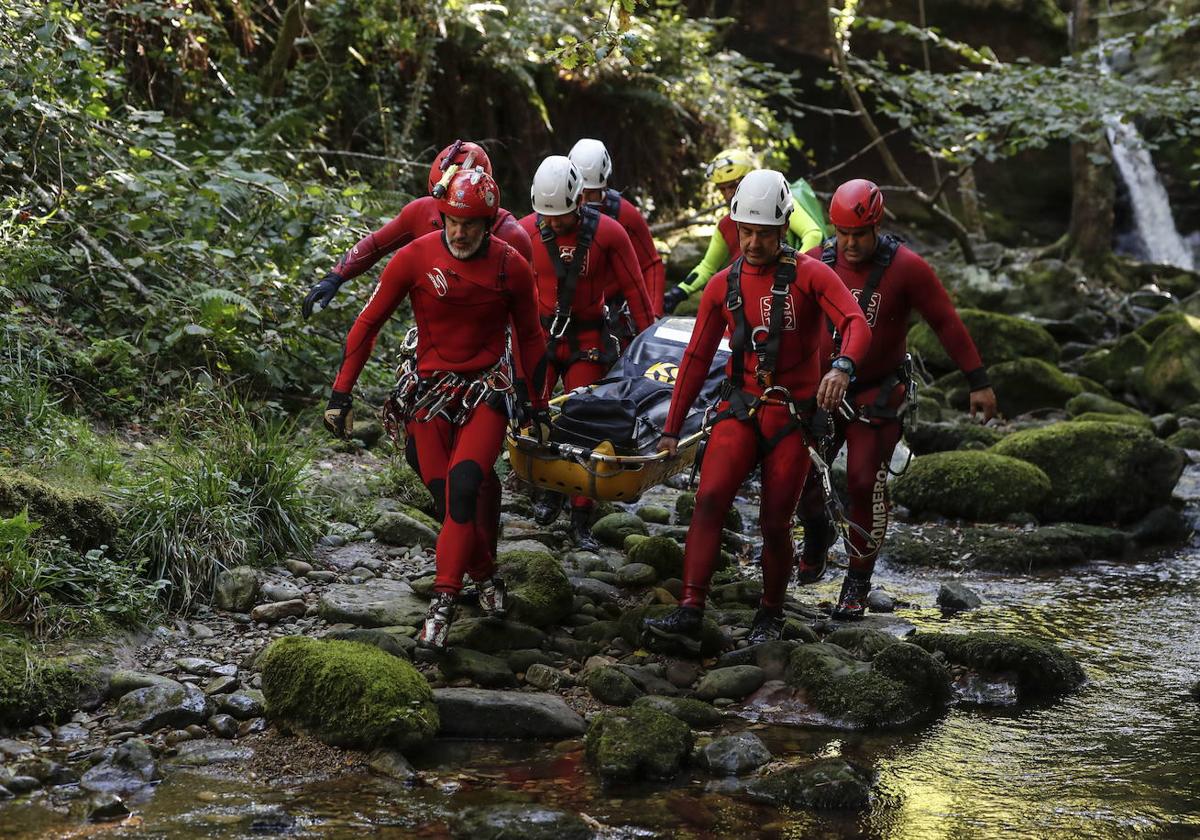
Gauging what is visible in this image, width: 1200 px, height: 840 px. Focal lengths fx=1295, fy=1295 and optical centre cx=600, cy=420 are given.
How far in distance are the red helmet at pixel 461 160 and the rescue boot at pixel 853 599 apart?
3.23 meters

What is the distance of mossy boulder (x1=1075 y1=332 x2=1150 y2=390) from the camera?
52.8ft

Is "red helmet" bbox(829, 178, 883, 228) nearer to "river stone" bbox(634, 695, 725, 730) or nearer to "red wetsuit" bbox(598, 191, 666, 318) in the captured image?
"red wetsuit" bbox(598, 191, 666, 318)

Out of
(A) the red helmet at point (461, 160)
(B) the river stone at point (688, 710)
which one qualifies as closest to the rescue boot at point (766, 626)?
(B) the river stone at point (688, 710)

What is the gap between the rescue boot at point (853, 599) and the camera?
7.64 meters

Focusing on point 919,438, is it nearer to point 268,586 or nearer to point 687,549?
point 687,549

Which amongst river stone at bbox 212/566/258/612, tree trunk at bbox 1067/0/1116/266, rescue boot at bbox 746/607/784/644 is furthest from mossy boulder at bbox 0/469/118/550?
tree trunk at bbox 1067/0/1116/266

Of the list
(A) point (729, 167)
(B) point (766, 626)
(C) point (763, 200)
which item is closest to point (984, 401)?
(B) point (766, 626)

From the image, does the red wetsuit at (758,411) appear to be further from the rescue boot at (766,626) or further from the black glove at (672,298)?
the black glove at (672,298)

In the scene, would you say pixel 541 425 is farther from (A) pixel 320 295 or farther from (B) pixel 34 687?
(B) pixel 34 687

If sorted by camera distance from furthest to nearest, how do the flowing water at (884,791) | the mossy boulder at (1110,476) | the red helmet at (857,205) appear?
1. the mossy boulder at (1110,476)
2. the red helmet at (857,205)
3. the flowing water at (884,791)

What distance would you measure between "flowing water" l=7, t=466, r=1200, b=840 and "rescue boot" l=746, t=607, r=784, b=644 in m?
0.97

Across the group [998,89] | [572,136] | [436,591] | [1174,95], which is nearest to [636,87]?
[572,136]

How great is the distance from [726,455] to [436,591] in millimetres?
1607

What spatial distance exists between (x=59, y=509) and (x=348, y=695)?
1.95m
